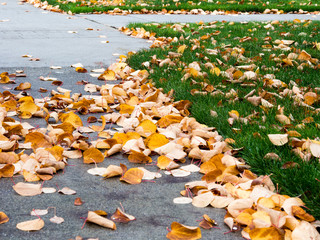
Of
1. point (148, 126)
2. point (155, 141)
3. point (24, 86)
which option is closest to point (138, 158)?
point (155, 141)

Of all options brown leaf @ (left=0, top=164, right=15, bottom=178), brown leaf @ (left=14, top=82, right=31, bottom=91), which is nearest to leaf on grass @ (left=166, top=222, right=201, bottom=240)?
brown leaf @ (left=0, top=164, right=15, bottom=178)

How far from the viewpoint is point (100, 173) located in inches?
85.7

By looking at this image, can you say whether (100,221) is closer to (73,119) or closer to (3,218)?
(3,218)

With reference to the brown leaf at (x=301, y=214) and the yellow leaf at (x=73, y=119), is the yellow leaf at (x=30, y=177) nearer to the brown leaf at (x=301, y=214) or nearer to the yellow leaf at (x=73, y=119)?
the yellow leaf at (x=73, y=119)

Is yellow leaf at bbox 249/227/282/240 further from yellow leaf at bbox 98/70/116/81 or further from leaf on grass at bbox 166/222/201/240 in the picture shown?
yellow leaf at bbox 98/70/116/81

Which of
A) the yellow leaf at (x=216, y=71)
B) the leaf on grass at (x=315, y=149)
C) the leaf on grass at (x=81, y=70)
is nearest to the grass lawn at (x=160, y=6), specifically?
the leaf on grass at (x=81, y=70)

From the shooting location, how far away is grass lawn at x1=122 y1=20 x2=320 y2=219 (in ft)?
6.95

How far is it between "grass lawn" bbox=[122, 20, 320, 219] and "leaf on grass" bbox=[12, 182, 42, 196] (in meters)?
1.08

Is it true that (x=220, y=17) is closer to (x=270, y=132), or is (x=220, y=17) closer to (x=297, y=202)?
(x=270, y=132)

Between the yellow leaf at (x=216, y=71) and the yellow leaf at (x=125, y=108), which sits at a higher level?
the yellow leaf at (x=216, y=71)

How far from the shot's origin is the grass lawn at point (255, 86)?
2.12 metres

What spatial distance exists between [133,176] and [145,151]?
307 mm

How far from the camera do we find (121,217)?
174 centimetres

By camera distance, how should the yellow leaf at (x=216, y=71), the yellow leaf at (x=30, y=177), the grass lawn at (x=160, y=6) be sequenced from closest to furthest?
1. the yellow leaf at (x=30, y=177)
2. the yellow leaf at (x=216, y=71)
3. the grass lawn at (x=160, y=6)
